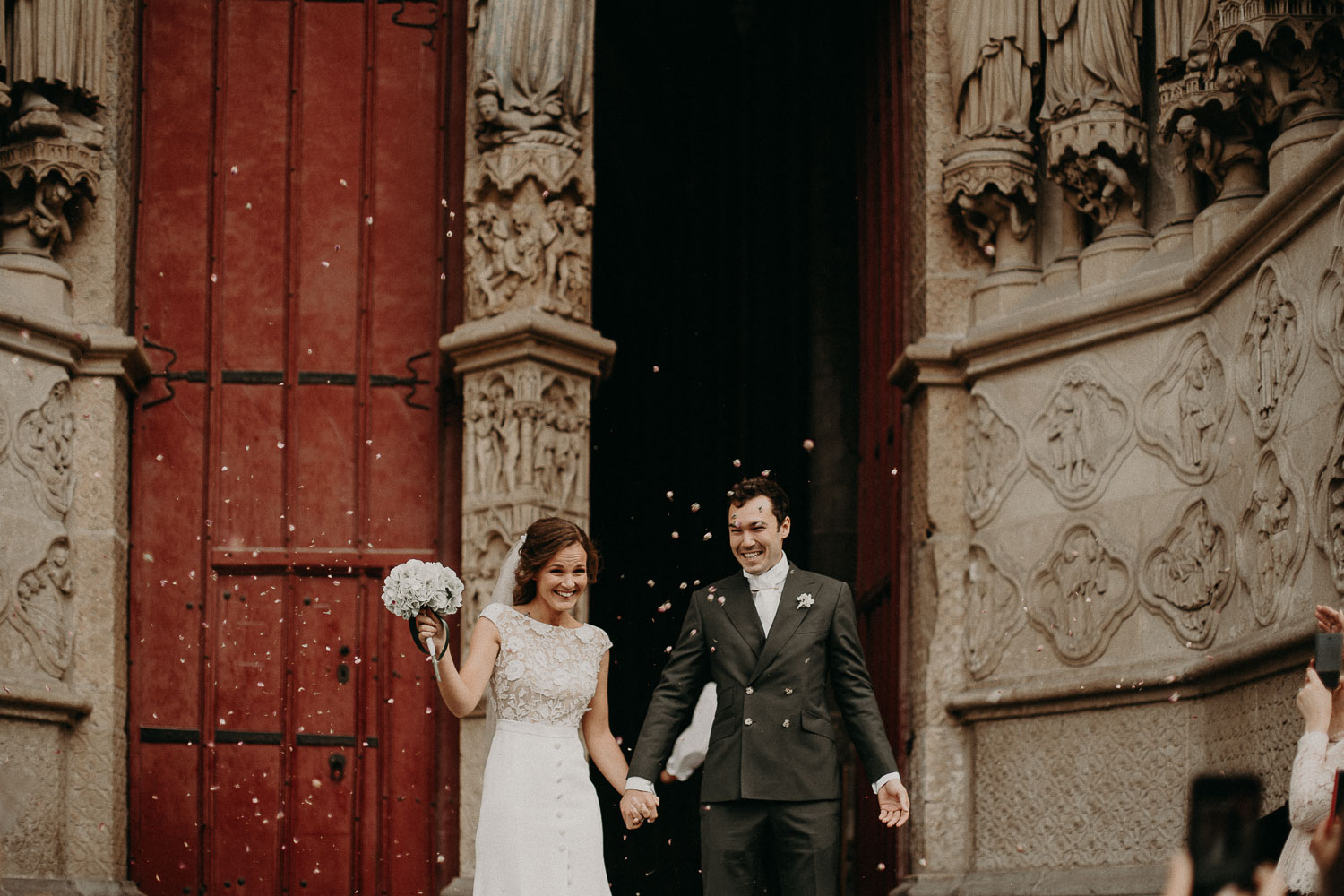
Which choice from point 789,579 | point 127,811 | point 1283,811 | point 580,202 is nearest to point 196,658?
point 127,811

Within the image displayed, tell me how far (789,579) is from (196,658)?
3478mm

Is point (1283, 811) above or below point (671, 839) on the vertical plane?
above

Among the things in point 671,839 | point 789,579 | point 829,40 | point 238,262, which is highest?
point 829,40

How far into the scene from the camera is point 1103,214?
22.6 ft

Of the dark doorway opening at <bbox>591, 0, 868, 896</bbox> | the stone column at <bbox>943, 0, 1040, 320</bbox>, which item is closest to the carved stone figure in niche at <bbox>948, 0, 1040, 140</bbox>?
the stone column at <bbox>943, 0, 1040, 320</bbox>

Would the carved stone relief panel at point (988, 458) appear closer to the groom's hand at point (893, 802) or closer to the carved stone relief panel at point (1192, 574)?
the carved stone relief panel at point (1192, 574)

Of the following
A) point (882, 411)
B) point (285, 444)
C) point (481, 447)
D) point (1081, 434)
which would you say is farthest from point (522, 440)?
point (1081, 434)

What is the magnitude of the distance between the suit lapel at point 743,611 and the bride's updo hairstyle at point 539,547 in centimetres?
41

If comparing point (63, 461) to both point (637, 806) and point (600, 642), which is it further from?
point (637, 806)

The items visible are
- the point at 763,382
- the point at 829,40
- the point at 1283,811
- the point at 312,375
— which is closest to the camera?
the point at 1283,811

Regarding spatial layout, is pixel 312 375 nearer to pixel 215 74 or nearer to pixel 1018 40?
pixel 215 74

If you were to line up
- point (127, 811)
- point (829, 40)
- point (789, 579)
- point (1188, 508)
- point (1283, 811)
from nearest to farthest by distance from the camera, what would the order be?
point (1283, 811), point (789, 579), point (1188, 508), point (127, 811), point (829, 40)

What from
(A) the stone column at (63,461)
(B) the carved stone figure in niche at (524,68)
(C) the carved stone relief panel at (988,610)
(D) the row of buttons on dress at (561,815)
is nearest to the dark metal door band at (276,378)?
(A) the stone column at (63,461)

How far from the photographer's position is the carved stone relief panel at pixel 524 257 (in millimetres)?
7551
